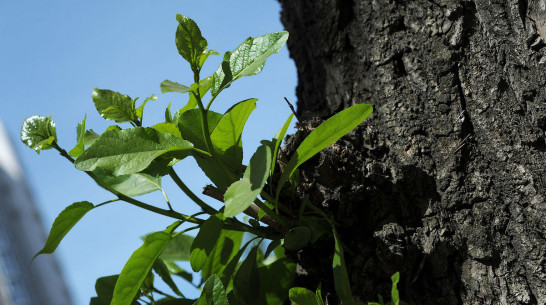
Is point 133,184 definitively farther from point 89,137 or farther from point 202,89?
point 202,89

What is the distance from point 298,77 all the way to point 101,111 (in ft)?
1.72

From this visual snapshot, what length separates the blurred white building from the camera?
2883 millimetres

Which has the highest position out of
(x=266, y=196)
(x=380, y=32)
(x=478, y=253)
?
(x=380, y=32)

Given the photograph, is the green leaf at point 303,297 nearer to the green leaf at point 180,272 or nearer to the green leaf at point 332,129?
the green leaf at point 332,129

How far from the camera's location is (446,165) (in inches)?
26.0

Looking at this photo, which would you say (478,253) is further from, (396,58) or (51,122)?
(51,122)

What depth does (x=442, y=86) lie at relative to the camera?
690mm

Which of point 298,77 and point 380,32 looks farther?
point 298,77

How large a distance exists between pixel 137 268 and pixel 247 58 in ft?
0.96

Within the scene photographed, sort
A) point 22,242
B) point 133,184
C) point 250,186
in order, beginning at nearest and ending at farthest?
point 250,186 < point 133,184 < point 22,242

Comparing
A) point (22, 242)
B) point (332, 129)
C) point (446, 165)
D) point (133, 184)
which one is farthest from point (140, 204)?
point (22, 242)

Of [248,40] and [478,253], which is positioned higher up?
[248,40]

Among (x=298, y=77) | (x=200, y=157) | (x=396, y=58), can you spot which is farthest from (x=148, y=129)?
(x=298, y=77)

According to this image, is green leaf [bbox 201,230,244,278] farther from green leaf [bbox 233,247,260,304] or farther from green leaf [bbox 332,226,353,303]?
green leaf [bbox 332,226,353,303]
